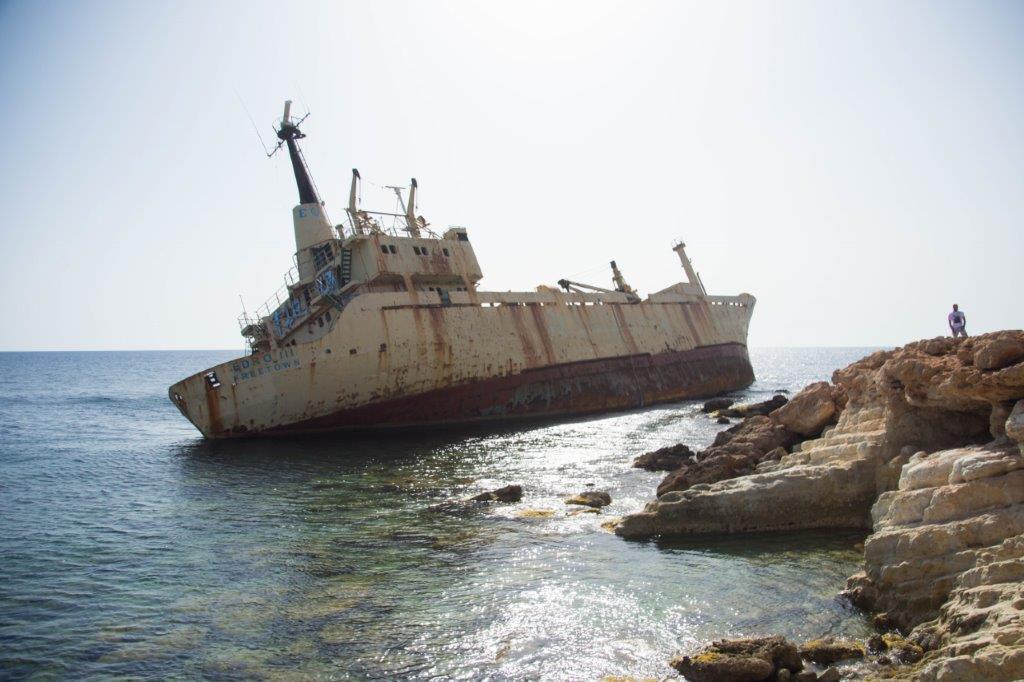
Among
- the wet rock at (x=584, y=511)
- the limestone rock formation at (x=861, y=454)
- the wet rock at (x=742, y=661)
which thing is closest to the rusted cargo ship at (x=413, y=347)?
the wet rock at (x=584, y=511)

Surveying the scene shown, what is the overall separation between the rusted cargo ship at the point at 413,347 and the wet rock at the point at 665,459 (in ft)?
32.7

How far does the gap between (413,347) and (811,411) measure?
1406cm

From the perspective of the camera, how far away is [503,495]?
13555 mm

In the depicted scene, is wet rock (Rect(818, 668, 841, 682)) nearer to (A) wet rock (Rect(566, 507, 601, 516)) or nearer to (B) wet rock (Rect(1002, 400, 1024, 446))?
(B) wet rock (Rect(1002, 400, 1024, 446))

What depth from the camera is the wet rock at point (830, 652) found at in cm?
597

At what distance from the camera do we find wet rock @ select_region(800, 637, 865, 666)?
5969 mm

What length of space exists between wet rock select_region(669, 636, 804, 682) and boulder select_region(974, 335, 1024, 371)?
4.05 m

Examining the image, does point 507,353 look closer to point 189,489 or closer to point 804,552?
point 189,489

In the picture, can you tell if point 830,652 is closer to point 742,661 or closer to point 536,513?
point 742,661

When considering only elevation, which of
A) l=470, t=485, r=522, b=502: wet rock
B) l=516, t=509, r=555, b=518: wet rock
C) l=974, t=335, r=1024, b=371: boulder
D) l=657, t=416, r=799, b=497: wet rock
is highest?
l=974, t=335, r=1024, b=371: boulder

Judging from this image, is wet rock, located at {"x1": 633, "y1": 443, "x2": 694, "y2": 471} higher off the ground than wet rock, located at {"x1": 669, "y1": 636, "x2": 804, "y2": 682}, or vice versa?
wet rock, located at {"x1": 633, "y1": 443, "x2": 694, "y2": 471}

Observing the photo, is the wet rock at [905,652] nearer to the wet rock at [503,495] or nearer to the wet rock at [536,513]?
the wet rock at [536,513]

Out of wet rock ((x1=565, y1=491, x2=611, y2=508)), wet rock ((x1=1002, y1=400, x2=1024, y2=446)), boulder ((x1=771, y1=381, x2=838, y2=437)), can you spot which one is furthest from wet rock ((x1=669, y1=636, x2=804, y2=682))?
boulder ((x1=771, y1=381, x2=838, y2=437))

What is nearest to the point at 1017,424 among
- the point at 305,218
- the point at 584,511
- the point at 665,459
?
the point at 584,511
